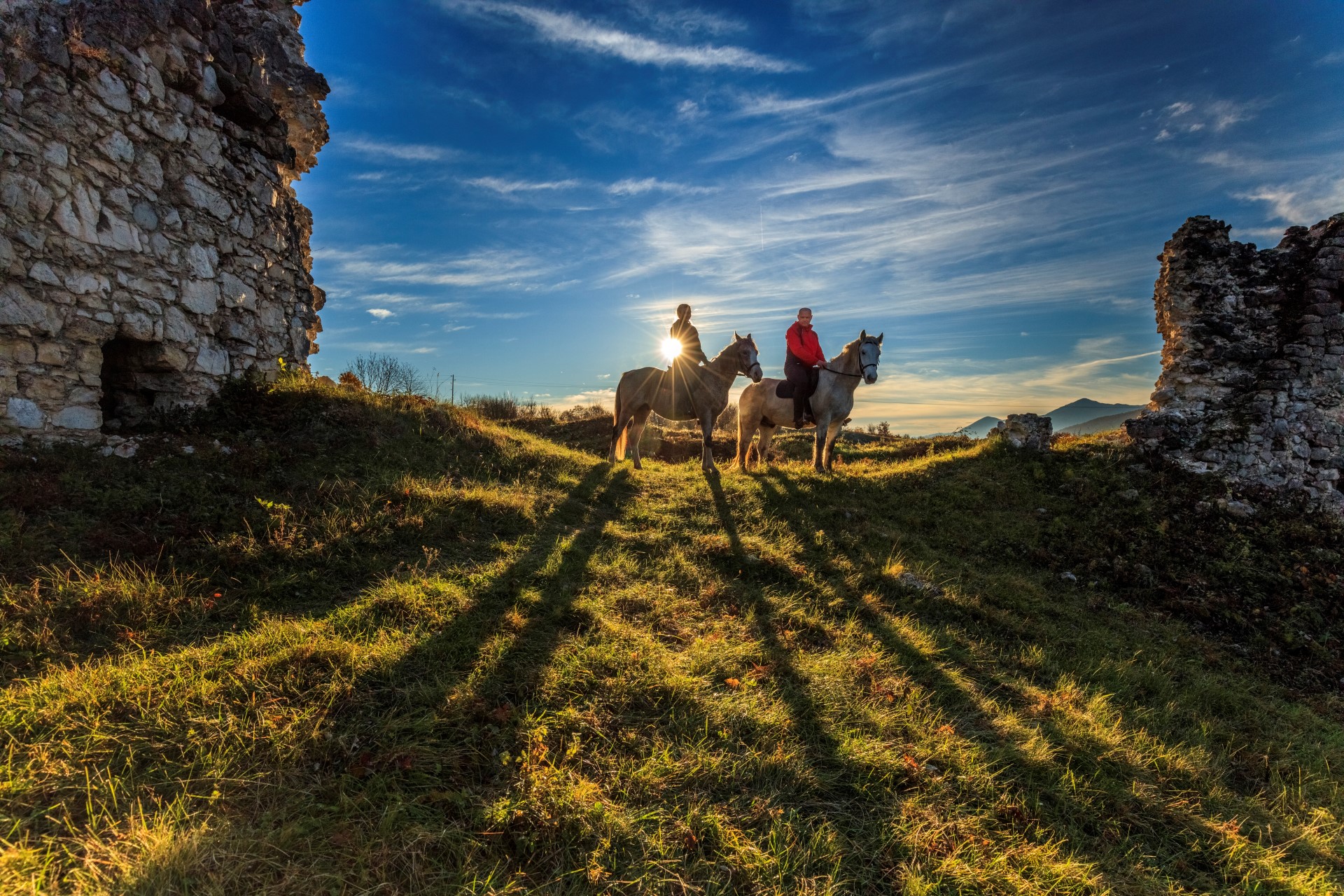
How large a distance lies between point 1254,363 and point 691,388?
11536mm

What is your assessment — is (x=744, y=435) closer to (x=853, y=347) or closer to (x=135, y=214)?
(x=853, y=347)

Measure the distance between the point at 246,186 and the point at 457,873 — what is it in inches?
423

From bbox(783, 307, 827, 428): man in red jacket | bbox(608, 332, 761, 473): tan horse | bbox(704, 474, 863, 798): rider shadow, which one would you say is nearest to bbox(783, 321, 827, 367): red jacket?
Answer: bbox(783, 307, 827, 428): man in red jacket

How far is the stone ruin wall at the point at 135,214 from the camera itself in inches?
234

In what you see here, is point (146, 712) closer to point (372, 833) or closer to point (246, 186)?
point (372, 833)

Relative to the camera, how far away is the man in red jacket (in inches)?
470

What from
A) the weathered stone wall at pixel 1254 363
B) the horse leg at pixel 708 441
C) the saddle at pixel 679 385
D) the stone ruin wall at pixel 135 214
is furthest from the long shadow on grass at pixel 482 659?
the weathered stone wall at pixel 1254 363

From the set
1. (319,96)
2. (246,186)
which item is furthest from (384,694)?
(319,96)

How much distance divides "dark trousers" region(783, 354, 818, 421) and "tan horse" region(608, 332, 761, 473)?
876 millimetres

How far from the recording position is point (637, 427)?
12883 millimetres

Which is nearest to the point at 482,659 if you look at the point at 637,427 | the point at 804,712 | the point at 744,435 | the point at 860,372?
the point at 804,712

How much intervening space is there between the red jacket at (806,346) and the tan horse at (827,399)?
41cm

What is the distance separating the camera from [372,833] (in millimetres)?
2420

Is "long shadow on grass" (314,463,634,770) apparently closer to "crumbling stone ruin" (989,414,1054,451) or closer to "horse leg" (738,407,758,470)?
"horse leg" (738,407,758,470)
